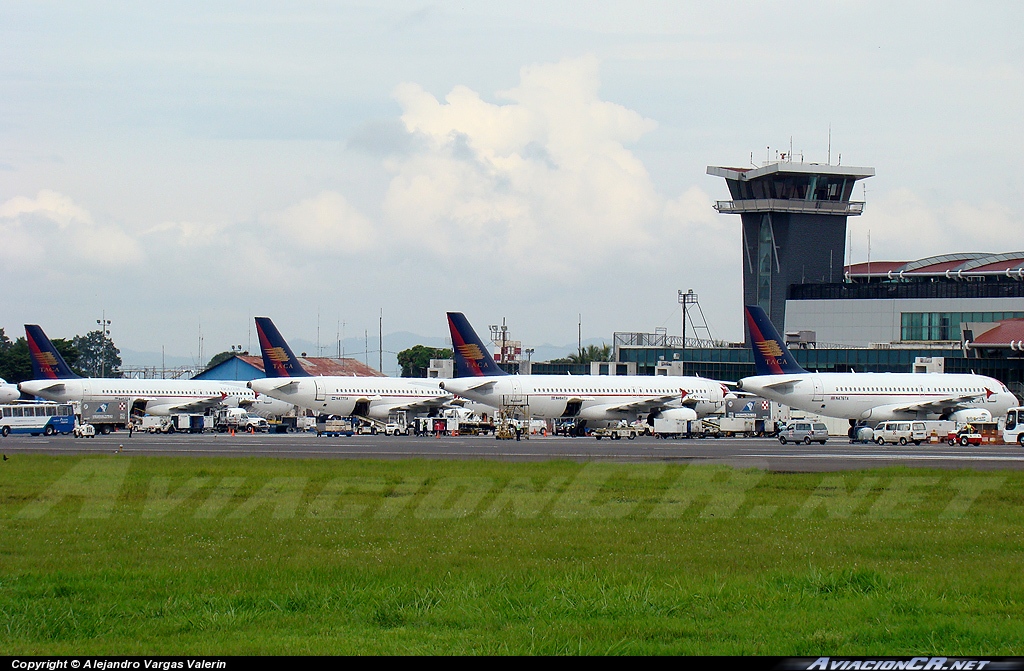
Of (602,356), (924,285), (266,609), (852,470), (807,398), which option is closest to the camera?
(266,609)

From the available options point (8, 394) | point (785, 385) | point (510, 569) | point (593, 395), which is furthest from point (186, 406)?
point (510, 569)

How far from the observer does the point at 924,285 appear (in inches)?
5389

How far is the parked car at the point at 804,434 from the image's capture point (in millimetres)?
72188

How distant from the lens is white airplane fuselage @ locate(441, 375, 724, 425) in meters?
85.2

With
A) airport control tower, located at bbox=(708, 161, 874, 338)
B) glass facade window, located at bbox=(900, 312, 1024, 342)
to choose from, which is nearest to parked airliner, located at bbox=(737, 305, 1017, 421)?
glass facade window, located at bbox=(900, 312, 1024, 342)

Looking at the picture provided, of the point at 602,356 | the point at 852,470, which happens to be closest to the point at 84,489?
the point at 852,470

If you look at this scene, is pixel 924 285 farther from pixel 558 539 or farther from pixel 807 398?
pixel 558 539

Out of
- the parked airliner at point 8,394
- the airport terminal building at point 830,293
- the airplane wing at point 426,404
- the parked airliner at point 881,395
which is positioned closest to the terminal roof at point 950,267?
the airport terminal building at point 830,293

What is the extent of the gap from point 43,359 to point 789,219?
293ft

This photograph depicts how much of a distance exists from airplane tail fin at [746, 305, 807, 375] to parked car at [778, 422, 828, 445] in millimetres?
14292

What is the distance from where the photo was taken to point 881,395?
83250mm

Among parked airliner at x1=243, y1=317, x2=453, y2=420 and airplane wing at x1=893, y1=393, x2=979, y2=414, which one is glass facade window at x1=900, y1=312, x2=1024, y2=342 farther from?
parked airliner at x1=243, y1=317, x2=453, y2=420

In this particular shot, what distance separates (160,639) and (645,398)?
76.7m

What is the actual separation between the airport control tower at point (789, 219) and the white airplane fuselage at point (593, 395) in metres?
58.3
